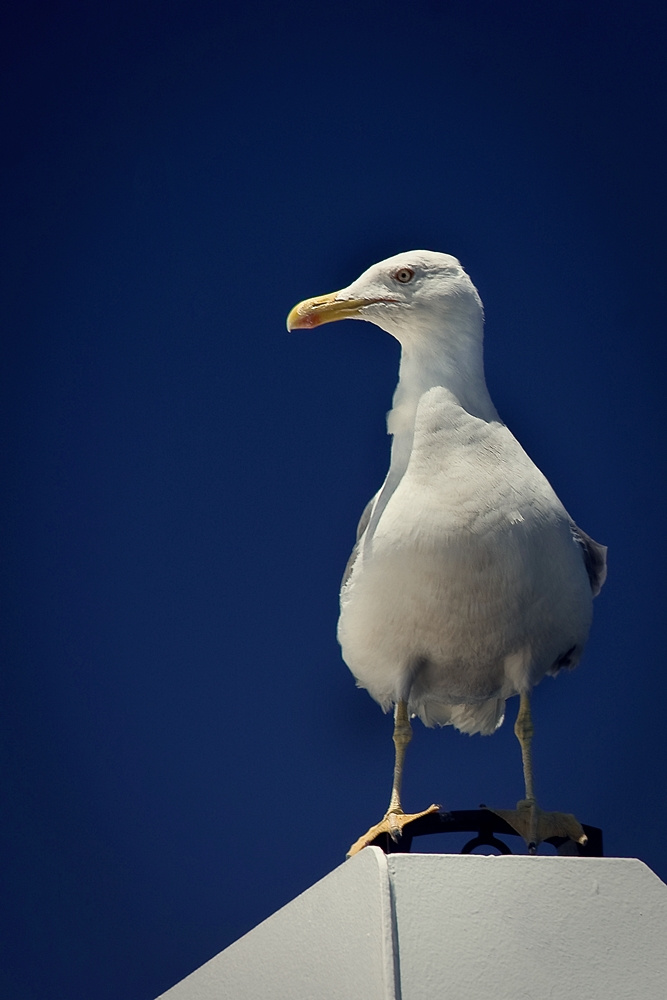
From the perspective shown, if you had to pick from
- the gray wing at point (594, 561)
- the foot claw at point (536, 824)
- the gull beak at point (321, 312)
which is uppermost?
the gull beak at point (321, 312)

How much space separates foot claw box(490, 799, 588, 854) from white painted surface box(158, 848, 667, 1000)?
0.32 meters

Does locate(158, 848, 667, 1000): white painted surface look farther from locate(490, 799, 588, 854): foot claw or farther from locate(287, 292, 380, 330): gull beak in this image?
locate(287, 292, 380, 330): gull beak

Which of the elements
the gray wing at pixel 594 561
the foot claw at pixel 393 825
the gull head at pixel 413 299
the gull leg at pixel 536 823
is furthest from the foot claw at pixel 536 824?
the gull head at pixel 413 299

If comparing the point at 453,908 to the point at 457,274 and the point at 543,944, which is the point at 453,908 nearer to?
the point at 543,944

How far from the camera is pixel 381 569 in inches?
106

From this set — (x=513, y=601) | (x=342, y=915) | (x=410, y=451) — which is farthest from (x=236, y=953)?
(x=410, y=451)

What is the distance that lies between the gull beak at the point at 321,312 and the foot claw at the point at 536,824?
3.86 ft

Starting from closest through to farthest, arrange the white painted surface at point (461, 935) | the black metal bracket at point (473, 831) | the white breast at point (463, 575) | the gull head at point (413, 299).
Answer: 1. the white painted surface at point (461, 935)
2. the black metal bracket at point (473, 831)
3. the white breast at point (463, 575)
4. the gull head at point (413, 299)

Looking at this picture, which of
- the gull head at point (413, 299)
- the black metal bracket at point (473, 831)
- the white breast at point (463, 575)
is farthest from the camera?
the gull head at point (413, 299)

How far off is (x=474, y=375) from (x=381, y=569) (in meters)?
0.53

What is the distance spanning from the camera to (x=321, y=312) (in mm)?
2979

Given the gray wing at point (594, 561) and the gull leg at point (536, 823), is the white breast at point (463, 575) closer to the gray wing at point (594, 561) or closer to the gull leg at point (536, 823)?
the gray wing at point (594, 561)

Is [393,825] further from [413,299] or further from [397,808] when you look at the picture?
[413,299]

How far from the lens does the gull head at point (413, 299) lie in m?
2.91
